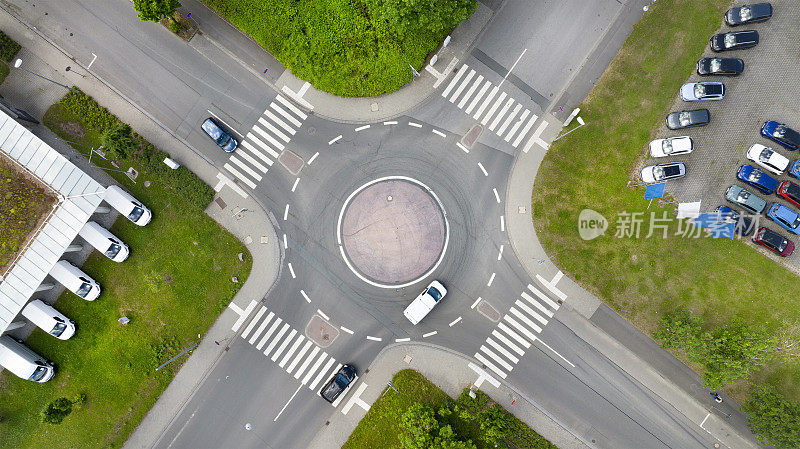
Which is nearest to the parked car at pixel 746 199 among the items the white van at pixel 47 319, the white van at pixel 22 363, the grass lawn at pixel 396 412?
the grass lawn at pixel 396 412

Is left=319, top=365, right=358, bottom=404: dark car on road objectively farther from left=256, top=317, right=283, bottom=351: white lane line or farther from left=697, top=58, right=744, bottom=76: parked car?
left=697, top=58, right=744, bottom=76: parked car

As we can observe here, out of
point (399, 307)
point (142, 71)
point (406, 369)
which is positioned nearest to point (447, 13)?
point (399, 307)

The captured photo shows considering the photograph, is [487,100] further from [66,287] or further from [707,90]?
[66,287]

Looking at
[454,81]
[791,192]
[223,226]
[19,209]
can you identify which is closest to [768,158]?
[791,192]

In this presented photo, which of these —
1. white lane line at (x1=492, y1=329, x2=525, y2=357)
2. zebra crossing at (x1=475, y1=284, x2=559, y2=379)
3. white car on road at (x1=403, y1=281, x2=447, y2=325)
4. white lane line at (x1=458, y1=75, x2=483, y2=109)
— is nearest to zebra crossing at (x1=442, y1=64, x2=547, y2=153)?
white lane line at (x1=458, y1=75, x2=483, y2=109)

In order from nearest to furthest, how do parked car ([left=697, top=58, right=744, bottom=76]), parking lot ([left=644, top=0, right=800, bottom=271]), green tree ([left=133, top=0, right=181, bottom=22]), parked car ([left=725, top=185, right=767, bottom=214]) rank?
green tree ([left=133, top=0, right=181, bottom=22]) < parked car ([left=725, top=185, right=767, bottom=214]) < parked car ([left=697, top=58, right=744, bottom=76]) < parking lot ([left=644, top=0, right=800, bottom=271])

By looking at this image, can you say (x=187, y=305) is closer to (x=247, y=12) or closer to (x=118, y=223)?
(x=118, y=223)
